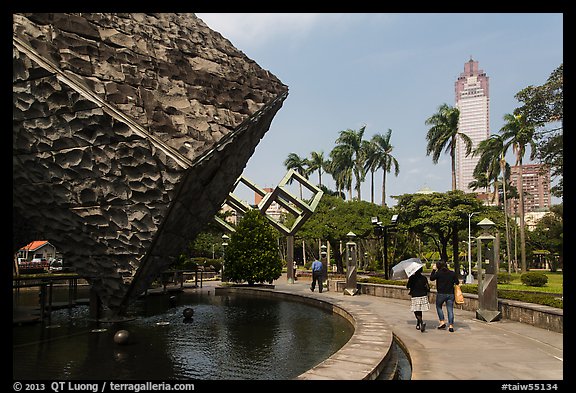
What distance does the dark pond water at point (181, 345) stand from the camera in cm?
688

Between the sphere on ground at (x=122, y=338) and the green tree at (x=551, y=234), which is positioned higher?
the green tree at (x=551, y=234)

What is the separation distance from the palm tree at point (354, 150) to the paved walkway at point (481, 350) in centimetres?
3908

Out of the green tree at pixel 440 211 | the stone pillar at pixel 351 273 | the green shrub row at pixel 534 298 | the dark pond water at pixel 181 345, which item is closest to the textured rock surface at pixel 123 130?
the dark pond water at pixel 181 345

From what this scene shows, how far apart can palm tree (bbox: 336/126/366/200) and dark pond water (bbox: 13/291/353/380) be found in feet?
123

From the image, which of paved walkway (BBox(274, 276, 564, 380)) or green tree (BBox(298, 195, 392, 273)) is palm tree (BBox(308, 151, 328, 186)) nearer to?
green tree (BBox(298, 195, 392, 273))

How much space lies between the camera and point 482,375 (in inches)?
235

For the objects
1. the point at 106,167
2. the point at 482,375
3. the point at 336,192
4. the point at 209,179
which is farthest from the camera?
the point at 336,192

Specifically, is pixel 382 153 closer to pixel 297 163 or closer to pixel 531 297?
pixel 297 163

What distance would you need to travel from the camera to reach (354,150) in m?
50.4

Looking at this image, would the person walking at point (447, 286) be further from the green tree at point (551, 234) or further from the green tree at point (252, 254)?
the green tree at point (551, 234)

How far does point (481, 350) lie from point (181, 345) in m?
6.37
